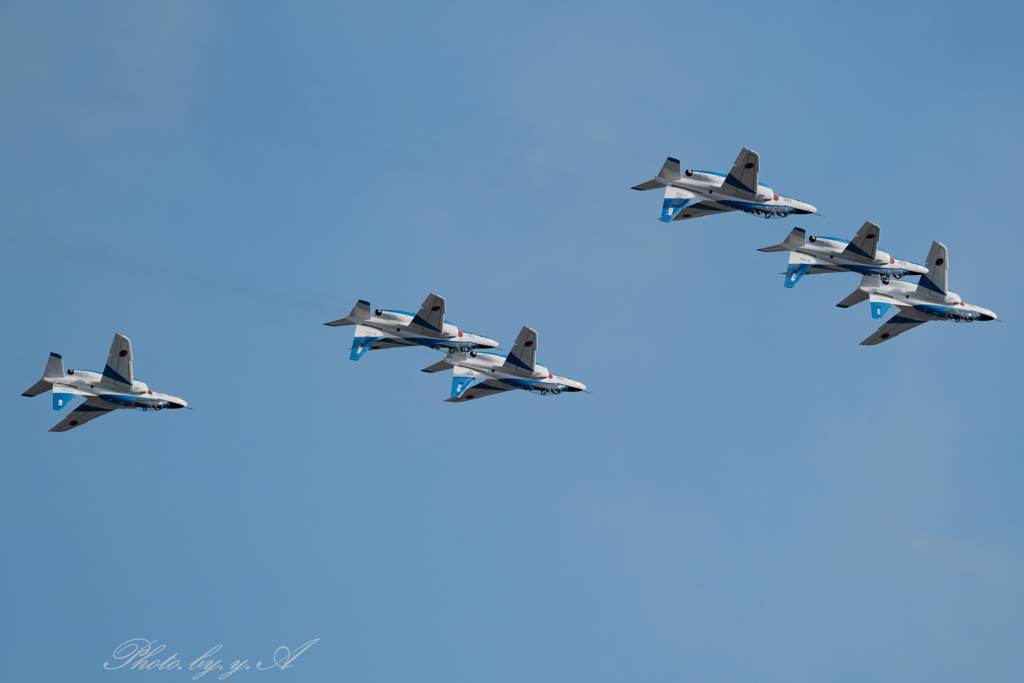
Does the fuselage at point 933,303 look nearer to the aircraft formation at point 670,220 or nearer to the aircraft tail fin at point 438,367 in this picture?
the aircraft formation at point 670,220

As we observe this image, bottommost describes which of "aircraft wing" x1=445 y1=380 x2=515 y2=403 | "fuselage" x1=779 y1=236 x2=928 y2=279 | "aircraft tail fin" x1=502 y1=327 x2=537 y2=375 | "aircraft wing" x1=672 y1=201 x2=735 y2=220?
"aircraft wing" x1=445 y1=380 x2=515 y2=403

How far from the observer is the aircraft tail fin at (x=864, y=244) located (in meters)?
143

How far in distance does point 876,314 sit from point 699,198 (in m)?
20.2

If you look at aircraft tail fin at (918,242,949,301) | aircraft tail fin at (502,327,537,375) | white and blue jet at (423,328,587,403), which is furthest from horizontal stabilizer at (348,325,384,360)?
aircraft tail fin at (918,242,949,301)

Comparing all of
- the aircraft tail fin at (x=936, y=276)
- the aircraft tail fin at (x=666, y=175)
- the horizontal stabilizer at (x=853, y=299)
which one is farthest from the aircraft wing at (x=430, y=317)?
the aircraft tail fin at (x=936, y=276)

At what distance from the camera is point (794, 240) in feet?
471

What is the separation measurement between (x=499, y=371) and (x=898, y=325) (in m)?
39.4

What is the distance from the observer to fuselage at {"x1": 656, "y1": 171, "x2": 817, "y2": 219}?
144 meters

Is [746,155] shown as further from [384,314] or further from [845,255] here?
[384,314]

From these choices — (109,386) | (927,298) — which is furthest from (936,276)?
(109,386)

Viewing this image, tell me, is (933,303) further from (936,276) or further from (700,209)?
(700,209)

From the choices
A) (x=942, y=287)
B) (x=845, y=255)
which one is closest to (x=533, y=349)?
(x=845, y=255)

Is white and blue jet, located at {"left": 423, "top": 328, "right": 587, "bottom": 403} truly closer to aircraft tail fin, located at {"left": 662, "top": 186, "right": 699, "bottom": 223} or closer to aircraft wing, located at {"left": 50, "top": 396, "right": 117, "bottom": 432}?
aircraft tail fin, located at {"left": 662, "top": 186, "right": 699, "bottom": 223}

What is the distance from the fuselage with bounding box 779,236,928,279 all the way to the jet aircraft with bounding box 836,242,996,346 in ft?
3.59
